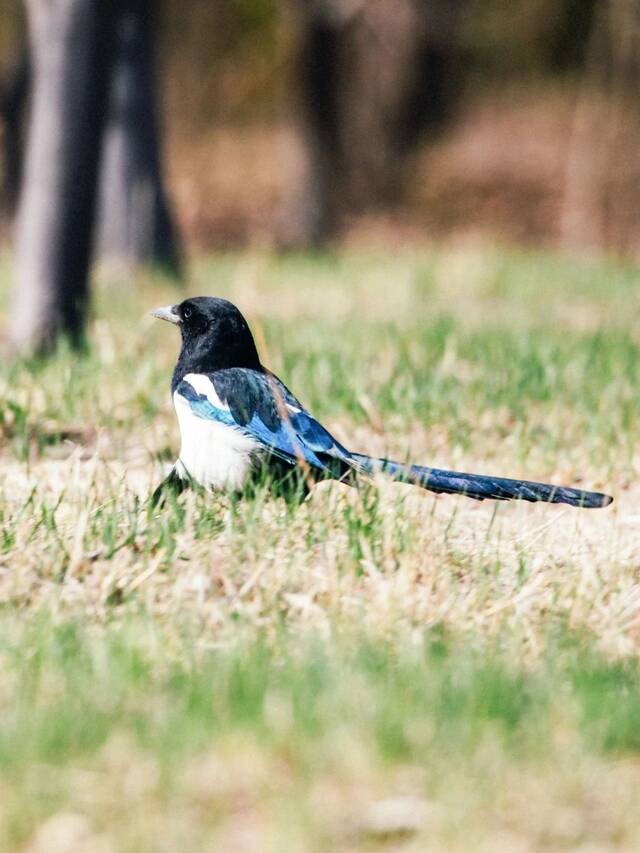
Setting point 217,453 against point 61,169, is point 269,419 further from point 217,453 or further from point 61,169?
point 61,169

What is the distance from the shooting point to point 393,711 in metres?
2.69

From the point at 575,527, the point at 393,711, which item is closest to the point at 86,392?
the point at 575,527

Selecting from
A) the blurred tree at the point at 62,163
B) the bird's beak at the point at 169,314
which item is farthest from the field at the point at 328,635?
the blurred tree at the point at 62,163

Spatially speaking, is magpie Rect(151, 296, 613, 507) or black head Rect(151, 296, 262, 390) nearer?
magpie Rect(151, 296, 613, 507)

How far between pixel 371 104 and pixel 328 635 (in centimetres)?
1544

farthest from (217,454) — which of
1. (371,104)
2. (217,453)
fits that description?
(371,104)

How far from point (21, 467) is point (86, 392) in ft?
2.88

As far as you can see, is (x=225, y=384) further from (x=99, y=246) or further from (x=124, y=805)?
(x=99, y=246)

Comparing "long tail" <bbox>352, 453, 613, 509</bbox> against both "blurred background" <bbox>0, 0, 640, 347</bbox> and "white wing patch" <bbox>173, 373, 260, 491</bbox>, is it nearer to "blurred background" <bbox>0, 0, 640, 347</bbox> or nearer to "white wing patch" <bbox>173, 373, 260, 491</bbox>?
"white wing patch" <bbox>173, 373, 260, 491</bbox>

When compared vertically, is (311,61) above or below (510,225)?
above

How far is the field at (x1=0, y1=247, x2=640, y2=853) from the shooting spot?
248cm

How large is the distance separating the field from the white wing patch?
74mm

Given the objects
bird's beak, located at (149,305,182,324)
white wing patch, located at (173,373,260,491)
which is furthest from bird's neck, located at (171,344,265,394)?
white wing patch, located at (173,373,260,491)

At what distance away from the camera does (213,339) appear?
435cm
